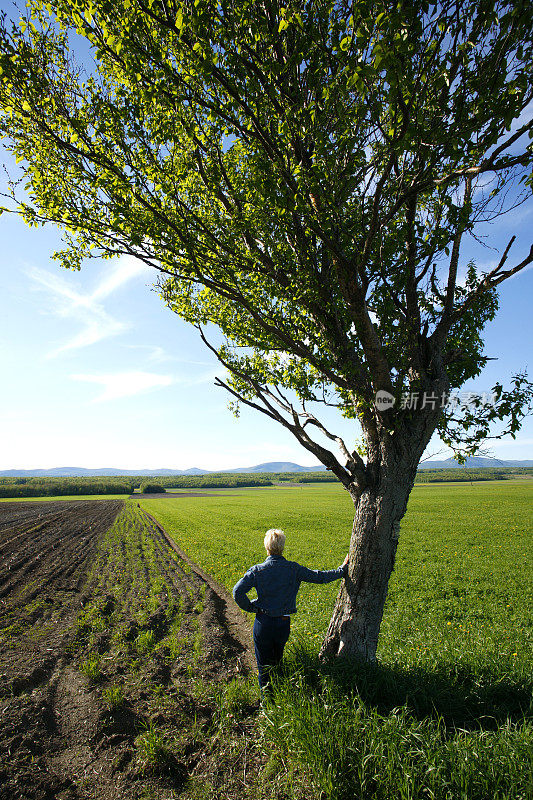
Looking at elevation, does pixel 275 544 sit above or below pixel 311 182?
below

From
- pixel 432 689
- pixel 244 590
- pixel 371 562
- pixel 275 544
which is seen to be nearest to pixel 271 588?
pixel 244 590

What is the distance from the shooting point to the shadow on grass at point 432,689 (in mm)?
4730

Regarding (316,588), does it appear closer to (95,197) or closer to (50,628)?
(50,628)

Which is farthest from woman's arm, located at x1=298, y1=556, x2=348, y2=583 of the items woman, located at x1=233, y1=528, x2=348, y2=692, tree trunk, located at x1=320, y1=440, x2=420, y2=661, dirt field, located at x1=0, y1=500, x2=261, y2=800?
dirt field, located at x1=0, y1=500, x2=261, y2=800

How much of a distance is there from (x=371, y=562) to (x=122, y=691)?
4.80 metres

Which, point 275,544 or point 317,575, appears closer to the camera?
point 275,544

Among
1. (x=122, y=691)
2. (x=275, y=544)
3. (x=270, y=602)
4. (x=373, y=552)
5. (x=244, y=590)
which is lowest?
(x=122, y=691)

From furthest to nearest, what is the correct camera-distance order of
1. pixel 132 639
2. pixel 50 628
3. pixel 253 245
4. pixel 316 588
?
1. pixel 316 588
2. pixel 50 628
3. pixel 132 639
4. pixel 253 245

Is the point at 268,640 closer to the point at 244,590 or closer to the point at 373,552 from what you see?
the point at 244,590

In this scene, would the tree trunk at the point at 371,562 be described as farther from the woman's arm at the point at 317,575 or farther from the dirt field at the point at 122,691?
the dirt field at the point at 122,691

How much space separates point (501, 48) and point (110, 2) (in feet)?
13.8

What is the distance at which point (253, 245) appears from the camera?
644 cm

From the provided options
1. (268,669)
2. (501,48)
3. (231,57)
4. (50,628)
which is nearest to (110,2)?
(231,57)

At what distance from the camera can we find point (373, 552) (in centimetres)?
573
